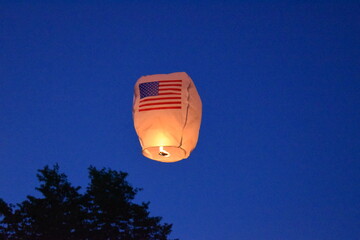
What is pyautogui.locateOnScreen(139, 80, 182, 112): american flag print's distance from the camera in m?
3.15

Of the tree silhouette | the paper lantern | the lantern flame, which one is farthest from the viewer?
the tree silhouette

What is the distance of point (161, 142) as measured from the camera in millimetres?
3133

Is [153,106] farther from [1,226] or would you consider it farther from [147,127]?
[1,226]

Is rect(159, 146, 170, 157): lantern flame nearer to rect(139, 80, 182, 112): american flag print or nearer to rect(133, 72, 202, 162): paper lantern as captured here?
rect(133, 72, 202, 162): paper lantern

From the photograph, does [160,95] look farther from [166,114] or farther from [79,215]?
[79,215]

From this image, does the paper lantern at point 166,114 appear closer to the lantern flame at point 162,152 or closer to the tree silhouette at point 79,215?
the lantern flame at point 162,152

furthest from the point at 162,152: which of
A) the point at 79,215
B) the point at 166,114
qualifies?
the point at 79,215

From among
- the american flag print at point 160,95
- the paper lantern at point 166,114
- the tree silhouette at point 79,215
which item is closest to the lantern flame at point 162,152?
the paper lantern at point 166,114

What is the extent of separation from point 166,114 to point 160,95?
18 cm

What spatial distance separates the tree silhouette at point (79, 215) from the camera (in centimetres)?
1319

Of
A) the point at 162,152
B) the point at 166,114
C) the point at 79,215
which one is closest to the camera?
the point at 166,114

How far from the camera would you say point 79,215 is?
13.7m

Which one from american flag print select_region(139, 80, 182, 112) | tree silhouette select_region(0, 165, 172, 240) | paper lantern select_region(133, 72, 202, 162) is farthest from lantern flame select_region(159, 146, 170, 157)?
tree silhouette select_region(0, 165, 172, 240)

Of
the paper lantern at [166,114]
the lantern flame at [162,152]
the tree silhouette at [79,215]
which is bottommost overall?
the lantern flame at [162,152]
